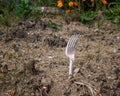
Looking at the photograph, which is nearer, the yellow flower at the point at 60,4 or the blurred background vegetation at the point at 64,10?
the blurred background vegetation at the point at 64,10

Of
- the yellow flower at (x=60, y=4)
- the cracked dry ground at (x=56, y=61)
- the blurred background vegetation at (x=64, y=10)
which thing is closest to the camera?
the cracked dry ground at (x=56, y=61)

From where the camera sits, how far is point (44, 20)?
5070 millimetres

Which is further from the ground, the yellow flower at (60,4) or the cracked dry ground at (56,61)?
the yellow flower at (60,4)

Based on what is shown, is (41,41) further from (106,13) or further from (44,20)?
(106,13)

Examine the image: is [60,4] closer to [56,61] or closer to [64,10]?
[64,10]

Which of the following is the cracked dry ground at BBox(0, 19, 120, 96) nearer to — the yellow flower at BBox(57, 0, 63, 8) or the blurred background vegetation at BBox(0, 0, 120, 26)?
the blurred background vegetation at BBox(0, 0, 120, 26)

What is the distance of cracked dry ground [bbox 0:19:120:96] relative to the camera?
3.65 metres

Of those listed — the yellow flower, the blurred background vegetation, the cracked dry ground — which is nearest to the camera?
the cracked dry ground

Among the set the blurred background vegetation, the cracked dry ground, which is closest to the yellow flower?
the blurred background vegetation

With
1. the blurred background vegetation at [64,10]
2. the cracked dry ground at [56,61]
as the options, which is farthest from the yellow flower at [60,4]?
the cracked dry ground at [56,61]

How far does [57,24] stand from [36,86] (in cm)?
147

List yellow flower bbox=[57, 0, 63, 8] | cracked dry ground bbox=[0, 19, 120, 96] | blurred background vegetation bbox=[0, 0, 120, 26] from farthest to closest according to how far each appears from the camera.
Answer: yellow flower bbox=[57, 0, 63, 8] → blurred background vegetation bbox=[0, 0, 120, 26] → cracked dry ground bbox=[0, 19, 120, 96]

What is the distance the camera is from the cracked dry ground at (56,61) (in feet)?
12.0

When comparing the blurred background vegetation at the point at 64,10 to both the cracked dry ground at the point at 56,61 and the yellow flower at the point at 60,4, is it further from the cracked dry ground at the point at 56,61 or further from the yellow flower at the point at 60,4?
the cracked dry ground at the point at 56,61
